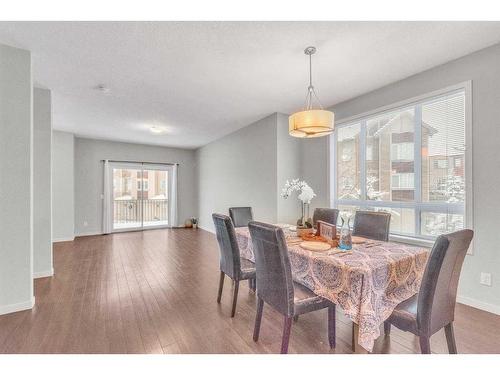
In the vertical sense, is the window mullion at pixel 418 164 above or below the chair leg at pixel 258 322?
above

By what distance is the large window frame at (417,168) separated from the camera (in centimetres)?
257

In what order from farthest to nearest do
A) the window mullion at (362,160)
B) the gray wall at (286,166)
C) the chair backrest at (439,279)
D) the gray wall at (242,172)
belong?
the gray wall at (242,172)
the gray wall at (286,166)
the window mullion at (362,160)
the chair backrest at (439,279)

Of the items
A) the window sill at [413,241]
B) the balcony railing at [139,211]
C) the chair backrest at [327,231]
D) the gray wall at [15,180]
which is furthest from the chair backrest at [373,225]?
the balcony railing at [139,211]

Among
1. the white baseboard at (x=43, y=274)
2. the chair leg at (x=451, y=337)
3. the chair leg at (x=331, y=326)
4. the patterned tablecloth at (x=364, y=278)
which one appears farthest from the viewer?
the white baseboard at (x=43, y=274)

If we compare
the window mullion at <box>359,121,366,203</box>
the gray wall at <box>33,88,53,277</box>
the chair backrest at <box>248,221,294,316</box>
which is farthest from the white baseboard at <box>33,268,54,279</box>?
the window mullion at <box>359,121,366,203</box>

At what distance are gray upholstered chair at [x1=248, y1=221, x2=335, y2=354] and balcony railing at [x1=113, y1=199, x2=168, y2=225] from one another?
6.45m

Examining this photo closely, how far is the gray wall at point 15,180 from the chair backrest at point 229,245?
6.44 ft

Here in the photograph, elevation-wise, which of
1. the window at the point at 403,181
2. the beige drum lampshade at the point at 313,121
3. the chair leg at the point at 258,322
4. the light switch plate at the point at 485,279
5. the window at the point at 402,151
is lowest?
the chair leg at the point at 258,322

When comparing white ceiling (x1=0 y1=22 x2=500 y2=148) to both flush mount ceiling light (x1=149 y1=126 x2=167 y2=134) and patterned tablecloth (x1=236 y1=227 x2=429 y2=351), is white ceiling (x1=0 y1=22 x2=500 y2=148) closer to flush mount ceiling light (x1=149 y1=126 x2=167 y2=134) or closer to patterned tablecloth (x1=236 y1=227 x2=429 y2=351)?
flush mount ceiling light (x1=149 y1=126 x2=167 y2=134)

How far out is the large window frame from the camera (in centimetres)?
257

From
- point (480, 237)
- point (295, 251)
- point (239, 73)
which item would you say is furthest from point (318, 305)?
point (239, 73)

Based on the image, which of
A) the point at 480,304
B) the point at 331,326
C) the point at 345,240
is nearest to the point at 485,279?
the point at 480,304

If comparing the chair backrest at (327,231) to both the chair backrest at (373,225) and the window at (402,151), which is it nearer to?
the chair backrest at (373,225)

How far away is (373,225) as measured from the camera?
2596mm
